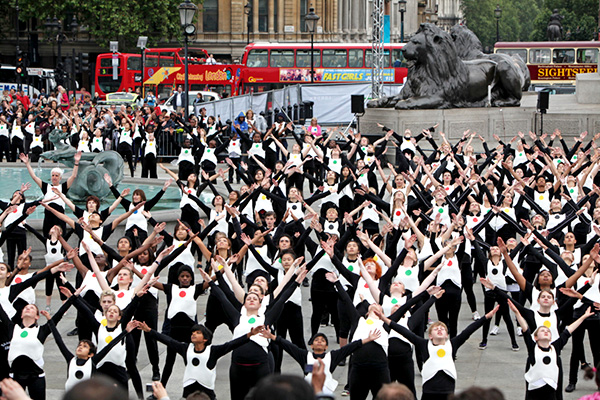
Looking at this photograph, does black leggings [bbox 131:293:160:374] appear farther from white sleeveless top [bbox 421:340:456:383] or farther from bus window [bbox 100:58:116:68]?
bus window [bbox 100:58:116:68]

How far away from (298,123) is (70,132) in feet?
40.7

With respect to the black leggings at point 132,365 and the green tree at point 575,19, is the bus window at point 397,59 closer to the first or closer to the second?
the green tree at point 575,19

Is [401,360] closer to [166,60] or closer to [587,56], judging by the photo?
[587,56]

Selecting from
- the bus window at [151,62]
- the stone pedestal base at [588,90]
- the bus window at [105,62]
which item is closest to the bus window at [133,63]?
the bus window at [151,62]

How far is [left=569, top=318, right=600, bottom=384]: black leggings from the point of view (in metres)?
10.3

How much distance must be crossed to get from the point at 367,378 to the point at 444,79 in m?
19.2

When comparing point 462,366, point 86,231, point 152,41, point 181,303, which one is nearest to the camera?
point 181,303

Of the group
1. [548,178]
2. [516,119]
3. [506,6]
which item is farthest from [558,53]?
[506,6]

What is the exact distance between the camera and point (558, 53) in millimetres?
48875

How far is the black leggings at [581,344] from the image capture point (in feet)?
33.9

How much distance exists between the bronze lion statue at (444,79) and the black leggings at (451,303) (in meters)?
15.8

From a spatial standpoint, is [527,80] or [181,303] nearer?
[181,303]

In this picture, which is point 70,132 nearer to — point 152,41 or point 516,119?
point 516,119

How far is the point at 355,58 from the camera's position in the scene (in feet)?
157
